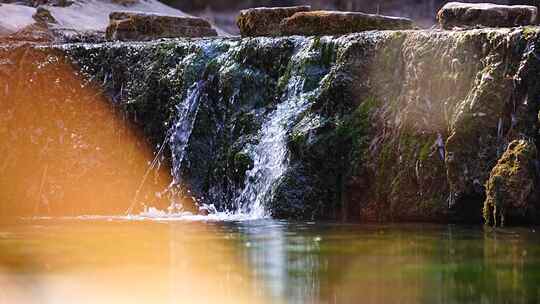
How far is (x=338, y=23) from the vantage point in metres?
21.5

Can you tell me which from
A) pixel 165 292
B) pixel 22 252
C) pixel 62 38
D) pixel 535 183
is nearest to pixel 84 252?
pixel 22 252

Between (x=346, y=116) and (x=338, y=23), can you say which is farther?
(x=338, y=23)

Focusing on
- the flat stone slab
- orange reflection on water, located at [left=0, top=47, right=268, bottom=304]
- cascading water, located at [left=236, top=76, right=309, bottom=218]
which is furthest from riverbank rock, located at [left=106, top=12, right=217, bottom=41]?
the flat stone slab

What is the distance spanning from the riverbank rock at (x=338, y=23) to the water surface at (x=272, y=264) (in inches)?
246

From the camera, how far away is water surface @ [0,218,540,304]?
31.3 ft

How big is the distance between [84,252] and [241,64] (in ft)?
27.5

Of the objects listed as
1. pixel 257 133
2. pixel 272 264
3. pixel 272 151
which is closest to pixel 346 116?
pixel 272 151

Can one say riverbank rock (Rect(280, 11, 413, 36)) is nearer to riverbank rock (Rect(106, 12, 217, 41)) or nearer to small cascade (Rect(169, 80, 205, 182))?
small cascade (Rect(169, 80, 205, 182))

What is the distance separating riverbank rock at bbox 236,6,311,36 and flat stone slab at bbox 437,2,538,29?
389 centimetres

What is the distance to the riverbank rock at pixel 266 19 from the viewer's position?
22641 millimetres

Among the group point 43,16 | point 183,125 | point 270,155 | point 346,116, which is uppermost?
point 43,16

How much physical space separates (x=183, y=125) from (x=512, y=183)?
736cm

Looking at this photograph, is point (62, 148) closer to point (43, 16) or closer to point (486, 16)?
point (486, 16)

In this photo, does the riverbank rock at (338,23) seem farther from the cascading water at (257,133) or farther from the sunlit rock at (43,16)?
the sunlit rock at (43,16)
